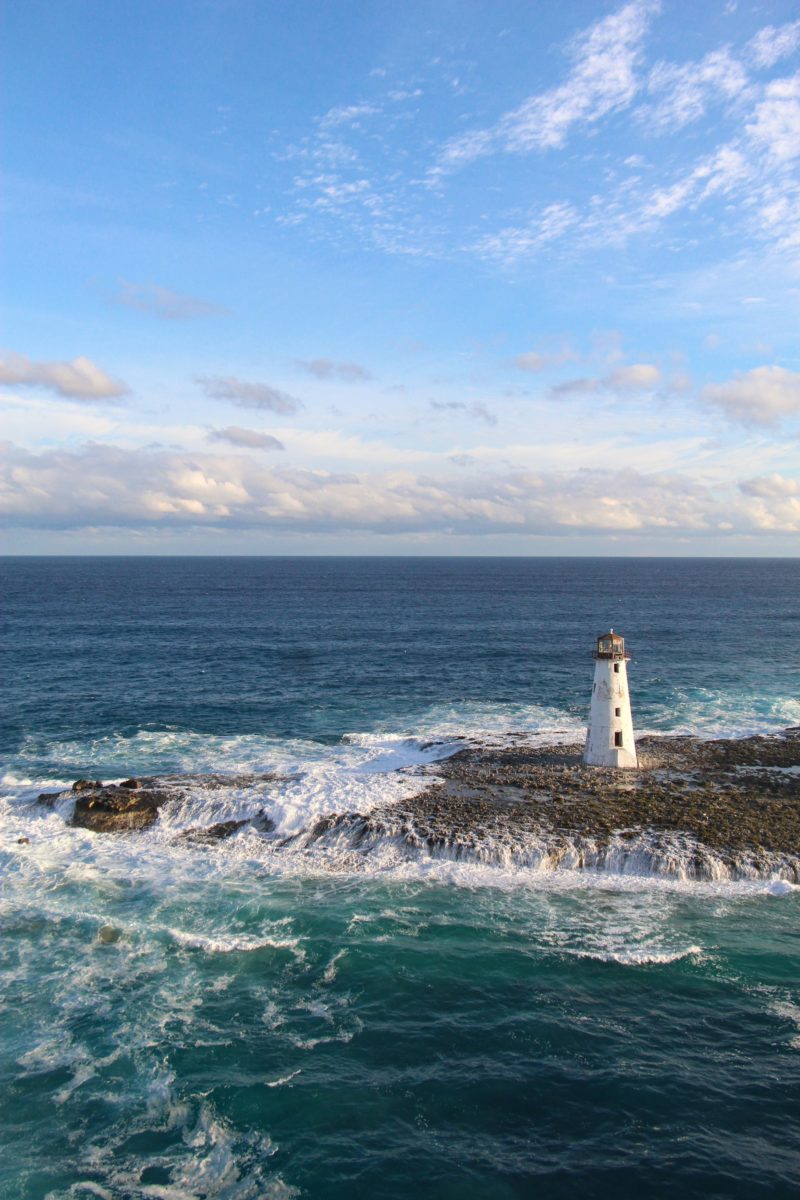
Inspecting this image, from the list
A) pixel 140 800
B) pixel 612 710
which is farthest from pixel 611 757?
pixel 140 800

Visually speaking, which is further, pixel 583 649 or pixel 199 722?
pixel 583 649

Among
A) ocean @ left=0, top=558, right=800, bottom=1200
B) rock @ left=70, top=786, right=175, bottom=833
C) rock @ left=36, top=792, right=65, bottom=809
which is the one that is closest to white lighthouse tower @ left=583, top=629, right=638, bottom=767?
ocean @ left=0, top=558, right=800, bottom=1200

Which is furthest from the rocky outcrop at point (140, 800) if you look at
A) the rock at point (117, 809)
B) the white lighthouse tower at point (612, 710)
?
the white lighthouse tower at point (612, 710)

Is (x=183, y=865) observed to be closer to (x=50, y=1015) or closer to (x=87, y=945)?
(x=87, y=945)

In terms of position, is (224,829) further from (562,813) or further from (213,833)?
(562,813)

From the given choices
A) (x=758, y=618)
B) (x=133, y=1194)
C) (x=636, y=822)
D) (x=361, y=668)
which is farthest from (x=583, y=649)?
(x=133, y=1194)

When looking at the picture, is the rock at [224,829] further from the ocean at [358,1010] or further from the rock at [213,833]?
the ocean at [358,1010]

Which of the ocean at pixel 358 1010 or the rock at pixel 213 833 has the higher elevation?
the rock at pixel 213 833
